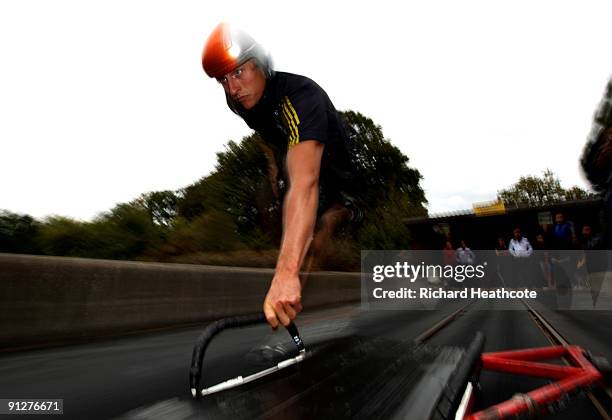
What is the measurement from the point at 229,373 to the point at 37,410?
0.88 meters

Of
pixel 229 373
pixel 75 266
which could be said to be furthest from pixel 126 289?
pixel 229 373

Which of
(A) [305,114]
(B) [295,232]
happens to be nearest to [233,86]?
(A) [305,114]

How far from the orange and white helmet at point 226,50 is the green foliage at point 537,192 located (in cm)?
6173

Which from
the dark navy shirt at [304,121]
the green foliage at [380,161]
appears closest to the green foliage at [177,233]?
the dark navy shirt at [304,121]

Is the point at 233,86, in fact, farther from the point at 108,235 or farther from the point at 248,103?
the point at 108,235

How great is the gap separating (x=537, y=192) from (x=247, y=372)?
65413 millimetres

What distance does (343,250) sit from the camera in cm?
1529

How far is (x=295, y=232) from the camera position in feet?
5.21

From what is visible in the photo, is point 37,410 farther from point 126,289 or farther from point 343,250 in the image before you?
point 343,250

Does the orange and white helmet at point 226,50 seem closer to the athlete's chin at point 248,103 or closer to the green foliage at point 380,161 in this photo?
the athlete's chin at point 248,103

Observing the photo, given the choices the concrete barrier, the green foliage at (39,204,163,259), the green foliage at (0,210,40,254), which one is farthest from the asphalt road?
the green foliage at (39,204,163,259)

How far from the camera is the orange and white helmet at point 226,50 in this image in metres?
1.87

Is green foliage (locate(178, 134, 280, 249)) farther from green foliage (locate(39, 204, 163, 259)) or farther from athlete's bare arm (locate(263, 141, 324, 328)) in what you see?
athlete's bare arm (locate(263, 141, 324, 328))

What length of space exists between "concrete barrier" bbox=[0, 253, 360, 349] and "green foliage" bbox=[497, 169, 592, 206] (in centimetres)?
5911
